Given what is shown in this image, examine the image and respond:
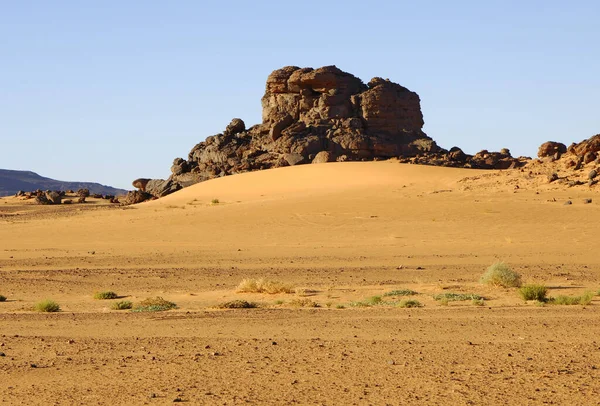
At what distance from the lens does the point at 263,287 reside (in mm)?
19000

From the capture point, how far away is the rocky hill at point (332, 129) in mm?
51656

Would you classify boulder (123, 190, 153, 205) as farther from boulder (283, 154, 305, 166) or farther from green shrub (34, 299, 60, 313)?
green shrub (34, 299, 60, 313)

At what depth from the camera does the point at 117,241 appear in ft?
109

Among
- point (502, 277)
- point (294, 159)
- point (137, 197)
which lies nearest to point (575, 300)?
point (502, 277)

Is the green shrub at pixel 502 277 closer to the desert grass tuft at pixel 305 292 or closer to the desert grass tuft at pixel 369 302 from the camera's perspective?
the desert grass tuft at pixel 369 302

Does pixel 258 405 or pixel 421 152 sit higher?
pixel 421 152

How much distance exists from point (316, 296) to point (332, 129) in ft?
112

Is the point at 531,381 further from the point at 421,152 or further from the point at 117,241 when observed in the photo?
the point at 421,152

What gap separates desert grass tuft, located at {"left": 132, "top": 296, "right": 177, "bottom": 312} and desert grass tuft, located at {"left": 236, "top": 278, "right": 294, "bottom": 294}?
2.93 m

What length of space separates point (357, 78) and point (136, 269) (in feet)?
108

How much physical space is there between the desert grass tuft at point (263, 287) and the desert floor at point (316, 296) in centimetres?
38

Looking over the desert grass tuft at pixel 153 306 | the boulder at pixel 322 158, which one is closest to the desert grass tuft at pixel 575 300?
the desert grass tuft at pixel 153 306

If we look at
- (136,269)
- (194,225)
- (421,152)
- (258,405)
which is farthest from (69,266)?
(421,152)

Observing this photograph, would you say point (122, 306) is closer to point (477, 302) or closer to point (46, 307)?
point (46, 307)
